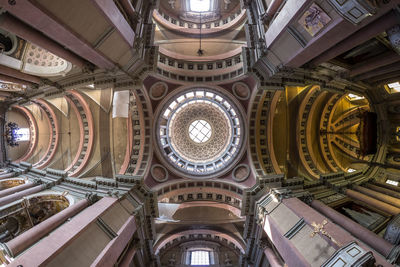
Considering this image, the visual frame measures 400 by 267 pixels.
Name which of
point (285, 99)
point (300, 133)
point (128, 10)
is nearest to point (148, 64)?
point (128, 10)

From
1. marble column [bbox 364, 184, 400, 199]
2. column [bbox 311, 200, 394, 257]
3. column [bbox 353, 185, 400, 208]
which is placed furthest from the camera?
marble column [bbox 364, 184, 400, 199]

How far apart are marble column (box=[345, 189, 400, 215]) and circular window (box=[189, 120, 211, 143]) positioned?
528 inches

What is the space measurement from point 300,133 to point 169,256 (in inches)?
691

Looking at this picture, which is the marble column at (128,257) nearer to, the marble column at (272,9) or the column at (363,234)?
the column at (363,234)

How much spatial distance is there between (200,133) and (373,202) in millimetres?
15409

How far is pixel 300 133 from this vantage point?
19.2 metres

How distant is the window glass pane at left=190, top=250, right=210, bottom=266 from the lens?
1875 cm

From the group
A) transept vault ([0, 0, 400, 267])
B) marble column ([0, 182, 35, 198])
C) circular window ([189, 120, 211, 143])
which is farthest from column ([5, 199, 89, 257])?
circular window ([189, 120, 211, 143])

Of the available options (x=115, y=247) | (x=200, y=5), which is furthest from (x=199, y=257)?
(x=200, y=5)

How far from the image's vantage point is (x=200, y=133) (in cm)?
2234

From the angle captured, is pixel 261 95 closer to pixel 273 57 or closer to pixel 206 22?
pixel 273 57

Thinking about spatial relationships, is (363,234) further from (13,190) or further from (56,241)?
(13,190)

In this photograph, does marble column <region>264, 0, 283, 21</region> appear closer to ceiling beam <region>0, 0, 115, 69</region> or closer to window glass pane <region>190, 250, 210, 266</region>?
ceiling beam <region>0, 0, 115, 69</region>

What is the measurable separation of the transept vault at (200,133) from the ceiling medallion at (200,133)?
0.48 feet
